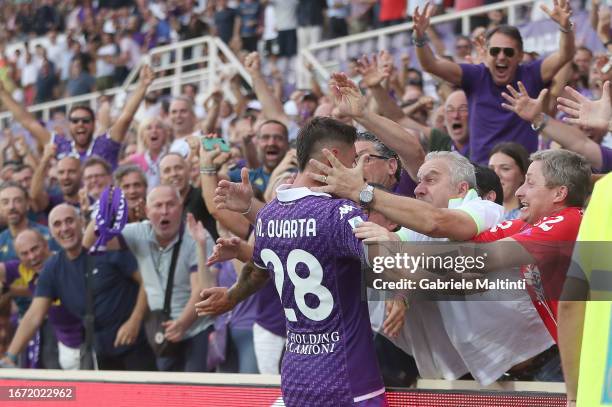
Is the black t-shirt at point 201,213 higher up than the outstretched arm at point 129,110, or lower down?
lower down

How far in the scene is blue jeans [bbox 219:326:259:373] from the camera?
7793 millimetres

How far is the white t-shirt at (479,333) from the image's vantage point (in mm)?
5488

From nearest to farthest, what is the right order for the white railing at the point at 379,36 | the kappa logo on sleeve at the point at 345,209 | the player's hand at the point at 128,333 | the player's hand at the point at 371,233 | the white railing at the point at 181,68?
1. the player's hand at the point at 371,233
2. the kappa logo on sleeve at the point at 345,209
3. the player's hand at the point at 128,333
4. the white railing at the point at 379,36
5. the white railing at the point at 181,68

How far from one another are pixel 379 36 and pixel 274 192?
7.71 m

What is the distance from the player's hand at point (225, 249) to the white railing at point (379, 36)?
7.66 metres

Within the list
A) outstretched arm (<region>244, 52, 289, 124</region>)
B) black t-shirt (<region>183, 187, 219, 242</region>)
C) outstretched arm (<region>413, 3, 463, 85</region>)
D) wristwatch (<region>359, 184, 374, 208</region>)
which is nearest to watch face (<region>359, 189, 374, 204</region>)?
wristwatch (<region>359, 184, 374, 208</region>)

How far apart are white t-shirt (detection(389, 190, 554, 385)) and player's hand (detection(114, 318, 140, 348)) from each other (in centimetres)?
297

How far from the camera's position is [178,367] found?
314 inches

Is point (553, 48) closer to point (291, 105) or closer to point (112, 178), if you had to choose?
point (291, 105)

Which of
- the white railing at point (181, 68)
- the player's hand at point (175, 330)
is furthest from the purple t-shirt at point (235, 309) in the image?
the white railing at point (181, 68)

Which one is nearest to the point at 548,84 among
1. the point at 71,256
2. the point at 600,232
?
the point at 71,256

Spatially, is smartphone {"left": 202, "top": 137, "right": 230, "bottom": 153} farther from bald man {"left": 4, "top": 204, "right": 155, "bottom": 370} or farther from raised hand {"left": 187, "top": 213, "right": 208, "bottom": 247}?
bald man {"left": 4, "top": 204, "right": 155, "bottom": 370}

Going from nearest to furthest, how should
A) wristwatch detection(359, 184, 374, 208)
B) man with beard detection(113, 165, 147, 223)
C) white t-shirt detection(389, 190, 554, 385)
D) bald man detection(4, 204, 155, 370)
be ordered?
wristwatch detection(359, 184, 374, 208), white t-shirt detection(389, 190, 554, 385), bald man detection(4, 204, 155, 370), man with beard detection(113, 165, 147, 223)

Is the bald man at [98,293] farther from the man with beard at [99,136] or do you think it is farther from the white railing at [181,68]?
the white railing at [181,68]
